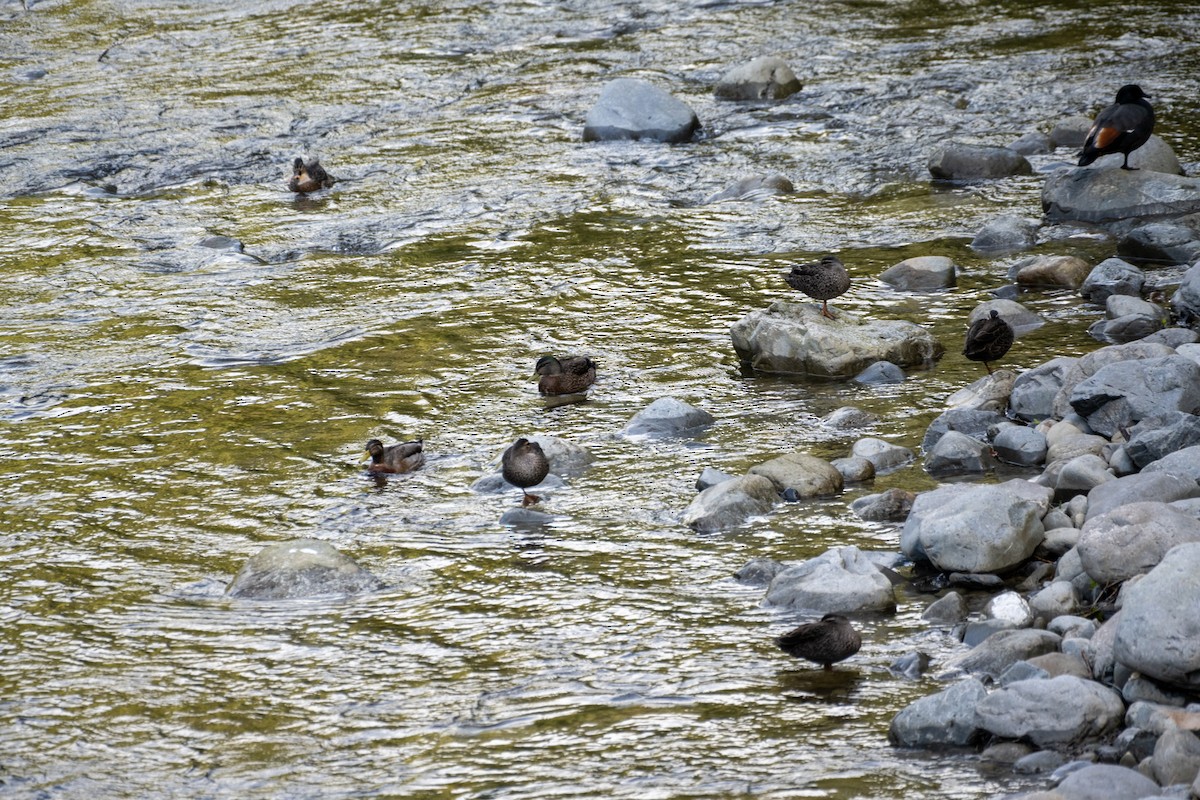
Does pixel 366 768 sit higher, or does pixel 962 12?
pixel 962 12

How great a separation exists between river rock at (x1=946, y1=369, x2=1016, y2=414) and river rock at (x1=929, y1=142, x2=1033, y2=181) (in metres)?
4.67

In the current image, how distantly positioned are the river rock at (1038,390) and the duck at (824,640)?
2608 mm

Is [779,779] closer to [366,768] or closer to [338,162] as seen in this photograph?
[366,768]

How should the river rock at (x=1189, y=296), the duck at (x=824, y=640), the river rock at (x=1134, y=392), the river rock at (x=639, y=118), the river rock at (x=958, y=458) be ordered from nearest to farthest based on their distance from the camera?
1. the duck at (x=824, y=640)
2. the river rock at (x=1134, y=392)
3. the river rock at (x=958, y=458)
4. the river rock at (x=1189, y=296)
5. the river rock at (x=639, y=118)

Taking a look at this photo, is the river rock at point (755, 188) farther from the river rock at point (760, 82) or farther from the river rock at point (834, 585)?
the river rock at point (834, 585)

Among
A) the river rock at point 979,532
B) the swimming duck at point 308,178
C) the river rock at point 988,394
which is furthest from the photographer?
the swimming duck at point 308,178

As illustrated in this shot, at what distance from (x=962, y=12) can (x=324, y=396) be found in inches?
475

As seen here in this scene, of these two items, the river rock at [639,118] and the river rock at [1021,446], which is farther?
the river rock at [639,118]

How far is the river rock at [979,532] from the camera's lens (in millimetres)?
5562

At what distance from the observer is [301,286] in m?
10.4

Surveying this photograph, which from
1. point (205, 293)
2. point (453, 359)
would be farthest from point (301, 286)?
point (453, 359)

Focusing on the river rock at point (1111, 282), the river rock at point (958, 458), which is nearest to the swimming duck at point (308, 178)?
the river rock at point (1111, 282)

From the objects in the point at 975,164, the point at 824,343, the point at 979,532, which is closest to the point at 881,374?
the point at 824,343

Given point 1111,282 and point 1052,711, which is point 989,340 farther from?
point 1052,711
